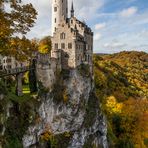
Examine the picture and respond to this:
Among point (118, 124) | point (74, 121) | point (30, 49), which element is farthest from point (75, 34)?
point (118, 124)

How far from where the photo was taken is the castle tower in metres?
58.9

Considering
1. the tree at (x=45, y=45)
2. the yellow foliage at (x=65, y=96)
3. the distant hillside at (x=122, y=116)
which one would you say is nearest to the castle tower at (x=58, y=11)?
the tree at (x=45, y=45)

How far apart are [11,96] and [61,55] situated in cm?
1574

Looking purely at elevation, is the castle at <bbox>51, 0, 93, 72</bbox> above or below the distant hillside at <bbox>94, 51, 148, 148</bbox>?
above

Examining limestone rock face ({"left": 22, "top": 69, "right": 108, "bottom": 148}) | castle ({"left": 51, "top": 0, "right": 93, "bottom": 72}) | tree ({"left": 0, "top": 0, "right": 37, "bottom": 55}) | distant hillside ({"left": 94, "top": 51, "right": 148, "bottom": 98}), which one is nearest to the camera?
tree ({"left": 0, "top": 0, "right": 37, "bottom": 55})

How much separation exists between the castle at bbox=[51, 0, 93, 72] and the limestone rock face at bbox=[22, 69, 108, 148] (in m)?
2.33

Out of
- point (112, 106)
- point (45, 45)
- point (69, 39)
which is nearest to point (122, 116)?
point (112, 106)

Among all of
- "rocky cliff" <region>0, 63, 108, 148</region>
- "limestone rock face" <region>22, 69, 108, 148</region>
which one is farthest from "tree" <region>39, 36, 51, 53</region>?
"limestone rock face" <region>22, 69, 108, 148</region>

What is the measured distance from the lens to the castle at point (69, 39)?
2136 inches

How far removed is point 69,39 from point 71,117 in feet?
38.5

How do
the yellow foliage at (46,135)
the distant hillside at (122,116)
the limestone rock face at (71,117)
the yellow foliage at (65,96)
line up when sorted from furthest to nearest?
the distant hillside at (122,116), the yellow foliage at (65,96), the yellow foliage at (46,135), the limestone rock face at (71,117)

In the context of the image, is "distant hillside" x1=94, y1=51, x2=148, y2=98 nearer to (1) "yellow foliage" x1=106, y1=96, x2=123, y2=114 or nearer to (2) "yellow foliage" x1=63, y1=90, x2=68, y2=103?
(1) "yellow foliage" x1=106, y1=96, x2=123, y2=114

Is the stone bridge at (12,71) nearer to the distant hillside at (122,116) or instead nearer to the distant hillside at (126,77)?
the distant hillside at (122,116)

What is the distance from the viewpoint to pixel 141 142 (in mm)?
73000
